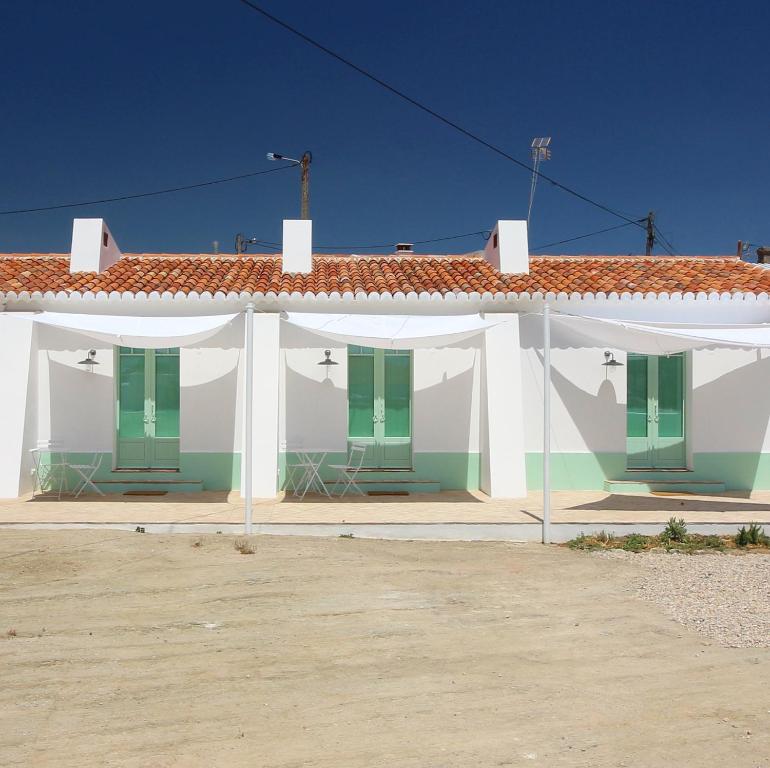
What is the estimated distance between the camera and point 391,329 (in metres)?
9.47

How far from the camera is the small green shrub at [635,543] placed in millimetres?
7852

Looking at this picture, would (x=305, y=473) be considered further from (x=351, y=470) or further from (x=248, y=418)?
(x=248, y=418)

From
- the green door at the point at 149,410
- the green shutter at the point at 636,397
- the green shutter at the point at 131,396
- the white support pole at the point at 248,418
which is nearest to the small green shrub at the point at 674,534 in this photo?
the green shutter at the point at 636,397

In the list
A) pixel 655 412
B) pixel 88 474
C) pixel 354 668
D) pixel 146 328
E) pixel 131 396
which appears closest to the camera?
pixel 354 668

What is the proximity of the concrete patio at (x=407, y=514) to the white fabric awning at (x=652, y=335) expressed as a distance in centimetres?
196

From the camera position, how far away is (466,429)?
11711 millimetres

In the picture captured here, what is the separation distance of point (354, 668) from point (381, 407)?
749 centimetres

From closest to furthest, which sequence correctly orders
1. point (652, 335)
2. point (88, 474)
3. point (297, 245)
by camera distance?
point (652, 335), point (88, 474), point (297, 245)

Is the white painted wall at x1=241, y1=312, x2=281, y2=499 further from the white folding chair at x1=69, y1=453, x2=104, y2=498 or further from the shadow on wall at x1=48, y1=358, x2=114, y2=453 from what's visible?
the shadow on wall at x1=48, y1=358, x2=114, y2=453

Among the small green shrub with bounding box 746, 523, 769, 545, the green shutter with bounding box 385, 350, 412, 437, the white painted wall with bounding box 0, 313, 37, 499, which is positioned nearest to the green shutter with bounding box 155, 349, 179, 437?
the white painted wall with bounding box 0, 313, 37, 499

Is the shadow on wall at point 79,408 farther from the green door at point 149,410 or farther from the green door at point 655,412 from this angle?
the green door at point 655,412

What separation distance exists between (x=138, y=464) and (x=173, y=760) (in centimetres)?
886

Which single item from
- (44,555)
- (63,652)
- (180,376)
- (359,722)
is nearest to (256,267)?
(180,376)

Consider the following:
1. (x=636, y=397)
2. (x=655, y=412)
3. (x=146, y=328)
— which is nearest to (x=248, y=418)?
(x=146, y=328)
